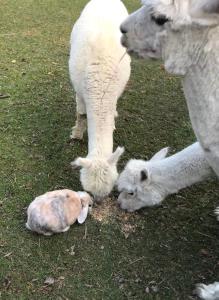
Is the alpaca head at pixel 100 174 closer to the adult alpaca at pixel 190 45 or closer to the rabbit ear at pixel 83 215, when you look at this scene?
the rabbit ear at pixel 83 215

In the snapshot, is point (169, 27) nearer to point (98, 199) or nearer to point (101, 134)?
point (101, 134)

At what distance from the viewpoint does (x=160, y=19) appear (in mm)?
2674

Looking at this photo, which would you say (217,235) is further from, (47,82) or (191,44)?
(47,82)

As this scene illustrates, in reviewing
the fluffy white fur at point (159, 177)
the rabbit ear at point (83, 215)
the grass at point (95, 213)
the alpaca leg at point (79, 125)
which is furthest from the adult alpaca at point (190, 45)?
the alpaca leg at point (79, 125)

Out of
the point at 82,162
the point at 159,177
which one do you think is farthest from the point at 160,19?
the point at 159,177

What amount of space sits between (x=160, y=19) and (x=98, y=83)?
1.72 metres

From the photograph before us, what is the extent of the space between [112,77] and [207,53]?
69.9 inches

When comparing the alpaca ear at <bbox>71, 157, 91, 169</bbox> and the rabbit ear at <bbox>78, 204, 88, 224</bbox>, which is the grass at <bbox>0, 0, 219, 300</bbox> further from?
the alpaca ear at <bbox>71, 157, 91, 169</bbox>

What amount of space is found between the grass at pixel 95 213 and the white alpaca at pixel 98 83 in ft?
1.36

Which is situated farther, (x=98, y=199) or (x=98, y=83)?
(x=98, y=83)

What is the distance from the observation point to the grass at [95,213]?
11.7 ft

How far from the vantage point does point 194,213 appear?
14.2 ft

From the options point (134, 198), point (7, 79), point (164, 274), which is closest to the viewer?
point (164, 274)

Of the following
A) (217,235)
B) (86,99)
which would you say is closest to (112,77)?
(86,99)
